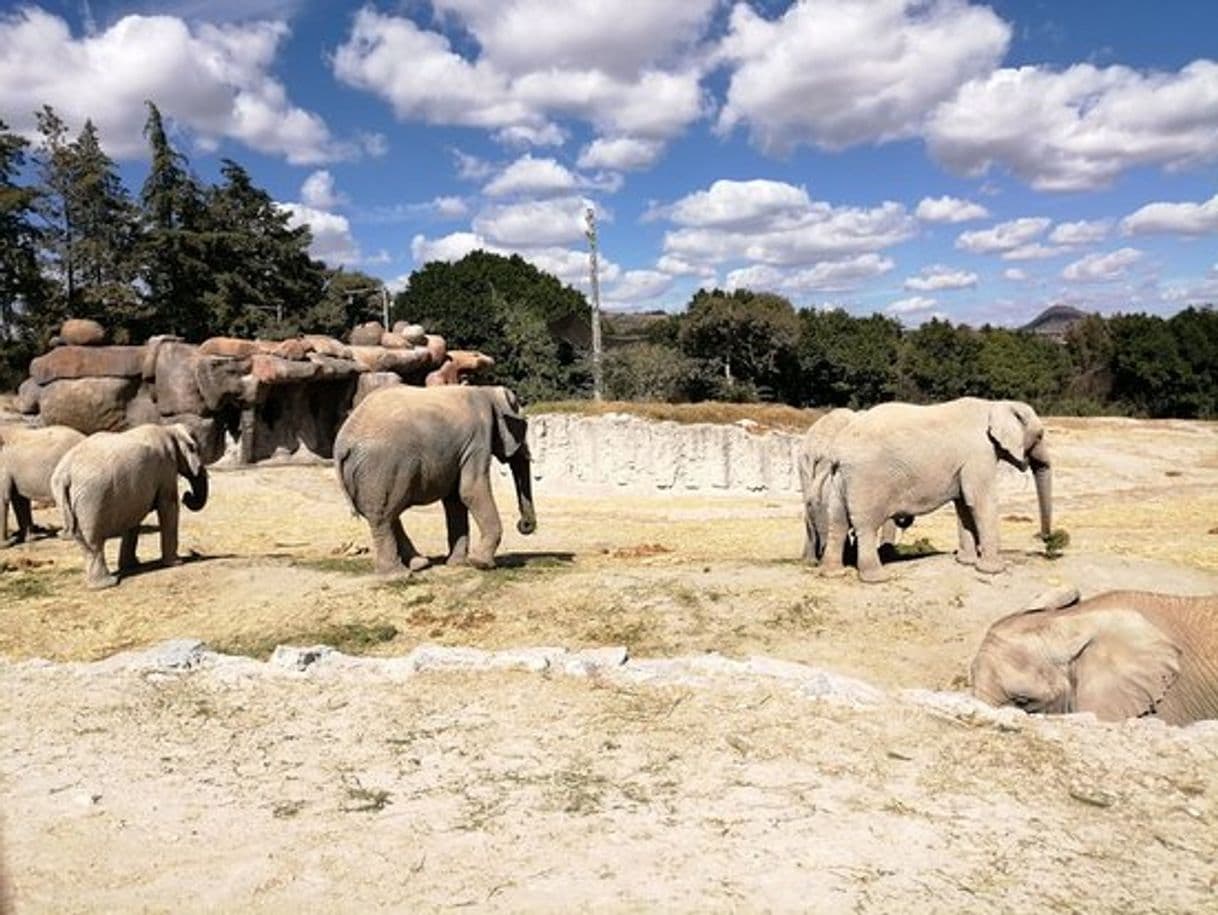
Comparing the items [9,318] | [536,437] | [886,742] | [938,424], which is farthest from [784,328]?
[886,742]

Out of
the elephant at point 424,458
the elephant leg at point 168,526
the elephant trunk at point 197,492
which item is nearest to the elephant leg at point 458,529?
the elephant at point 424,458

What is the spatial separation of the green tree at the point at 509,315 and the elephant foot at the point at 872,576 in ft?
117

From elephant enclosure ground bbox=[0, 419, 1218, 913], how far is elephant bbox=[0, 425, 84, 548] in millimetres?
4933

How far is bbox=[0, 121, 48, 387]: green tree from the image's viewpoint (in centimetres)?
3541

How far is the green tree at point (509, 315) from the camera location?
48406mm

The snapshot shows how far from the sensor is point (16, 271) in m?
36.4

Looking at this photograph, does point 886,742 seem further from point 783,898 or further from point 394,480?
point 394,480

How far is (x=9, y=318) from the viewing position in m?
37.0

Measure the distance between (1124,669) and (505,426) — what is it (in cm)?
781

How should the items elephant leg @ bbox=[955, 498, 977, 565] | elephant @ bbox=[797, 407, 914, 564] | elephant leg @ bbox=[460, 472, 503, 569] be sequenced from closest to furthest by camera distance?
1. elephant leg @ bbox=[955, 498, 977, 565]
2. elephant leg @ bbox=[460, 472, 503, 569]
3. elephant @ bbox=[797, 407, 914, 564]

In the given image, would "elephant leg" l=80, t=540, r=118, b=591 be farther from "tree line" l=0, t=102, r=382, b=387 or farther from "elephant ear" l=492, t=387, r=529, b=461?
"tree line" l=0, t=102, r=382, b=387

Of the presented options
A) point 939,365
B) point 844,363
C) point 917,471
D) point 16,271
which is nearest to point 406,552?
point 917,471

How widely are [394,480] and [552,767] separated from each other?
618 centimetres

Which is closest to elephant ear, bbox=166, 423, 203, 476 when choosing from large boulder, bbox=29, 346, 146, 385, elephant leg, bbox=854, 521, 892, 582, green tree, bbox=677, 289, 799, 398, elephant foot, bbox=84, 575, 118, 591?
elephant foot, bbox=84, 575, 118, 591
